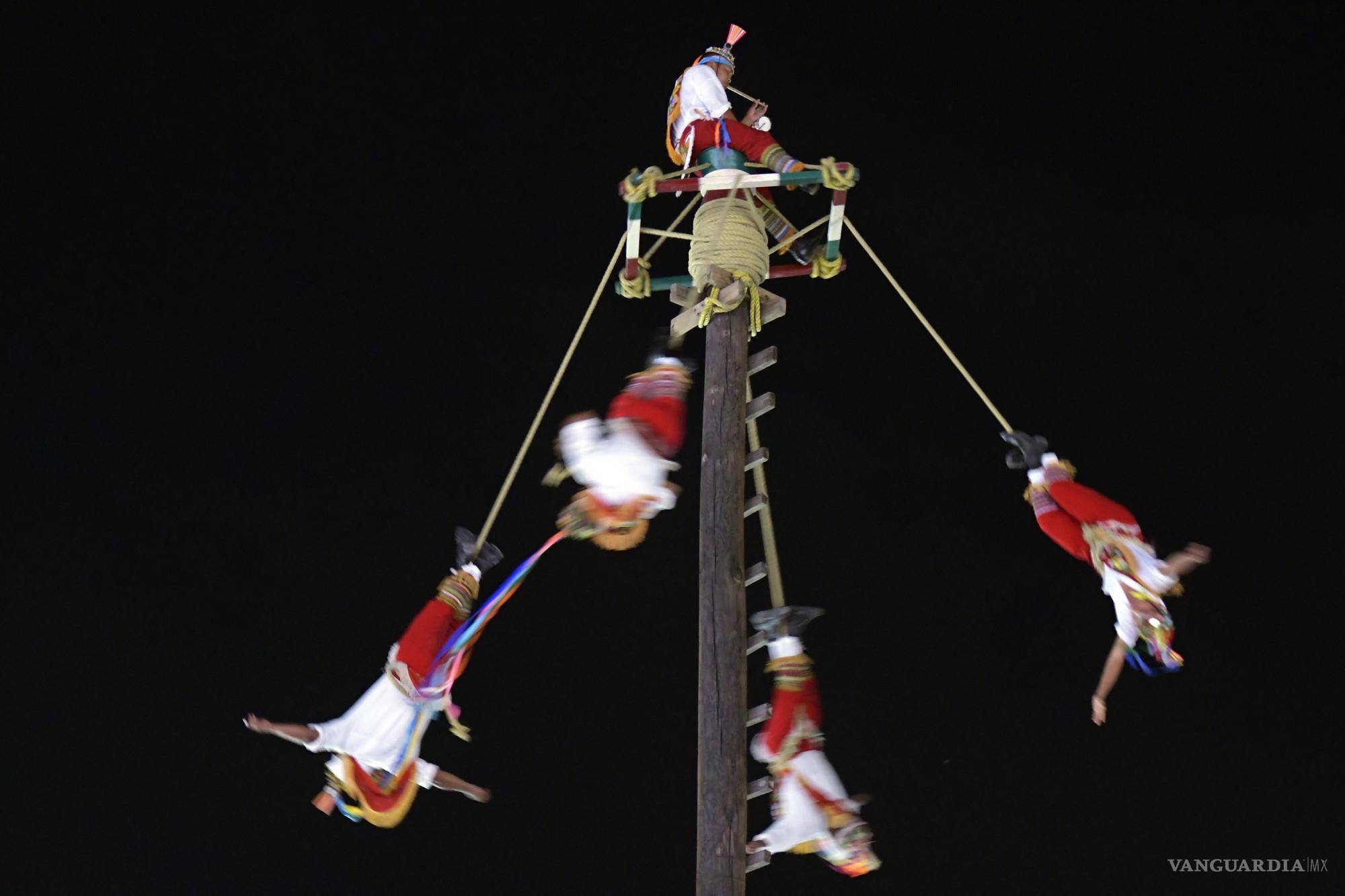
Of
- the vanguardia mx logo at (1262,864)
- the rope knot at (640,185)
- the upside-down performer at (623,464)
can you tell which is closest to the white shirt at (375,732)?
the upside-down performer at (623,464)

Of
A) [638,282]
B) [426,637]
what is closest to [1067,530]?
[638,282]

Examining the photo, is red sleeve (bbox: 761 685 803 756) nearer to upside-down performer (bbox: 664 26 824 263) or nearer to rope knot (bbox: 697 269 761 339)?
rope knot (bbox: 697 269 761 339)

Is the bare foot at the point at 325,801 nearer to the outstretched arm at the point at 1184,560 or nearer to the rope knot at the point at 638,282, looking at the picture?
the rope knot at the point at 638,282

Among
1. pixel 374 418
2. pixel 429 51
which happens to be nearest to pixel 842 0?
pixel 429 51

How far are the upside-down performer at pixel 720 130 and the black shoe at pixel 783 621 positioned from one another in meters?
0.72

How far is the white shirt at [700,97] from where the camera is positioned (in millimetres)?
2578

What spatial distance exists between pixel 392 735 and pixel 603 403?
6.11ft

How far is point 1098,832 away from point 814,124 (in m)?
2.20

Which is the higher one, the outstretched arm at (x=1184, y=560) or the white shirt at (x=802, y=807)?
the outstretched arm at (x=1184, y=560)

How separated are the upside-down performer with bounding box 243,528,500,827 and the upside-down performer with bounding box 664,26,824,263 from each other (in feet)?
3.14

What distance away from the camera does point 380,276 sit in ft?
13.2

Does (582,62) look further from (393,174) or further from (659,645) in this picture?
(659,645)

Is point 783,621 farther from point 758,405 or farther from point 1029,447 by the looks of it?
point 1029,447

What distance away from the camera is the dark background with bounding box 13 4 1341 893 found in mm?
3691
